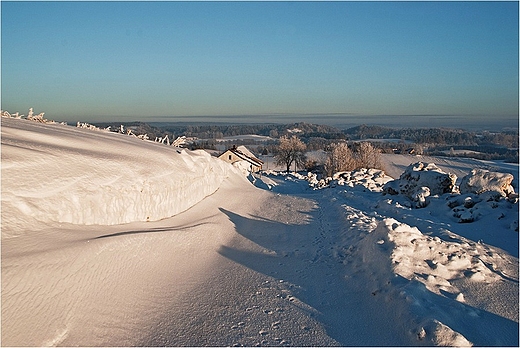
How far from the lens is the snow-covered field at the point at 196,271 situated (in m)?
3.72

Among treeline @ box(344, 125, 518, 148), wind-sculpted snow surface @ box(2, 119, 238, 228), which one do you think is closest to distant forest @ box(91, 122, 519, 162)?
treeline @ box(344, 125, 518, 148)

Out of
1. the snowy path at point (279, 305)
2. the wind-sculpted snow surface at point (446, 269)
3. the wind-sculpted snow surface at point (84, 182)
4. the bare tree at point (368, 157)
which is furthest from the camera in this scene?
the bare tree at point (368, 157)

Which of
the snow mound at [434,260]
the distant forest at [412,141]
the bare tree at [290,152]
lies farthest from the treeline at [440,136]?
the snow mound at [434,260]

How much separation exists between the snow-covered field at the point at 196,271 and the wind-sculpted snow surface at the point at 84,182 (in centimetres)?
2

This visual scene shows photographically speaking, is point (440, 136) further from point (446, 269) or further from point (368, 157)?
point (446, 269)

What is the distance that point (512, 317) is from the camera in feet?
14.6

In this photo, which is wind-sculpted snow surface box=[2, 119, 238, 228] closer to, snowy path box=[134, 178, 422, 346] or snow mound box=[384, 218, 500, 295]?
snowy path box=[134, 178, 422, 346]

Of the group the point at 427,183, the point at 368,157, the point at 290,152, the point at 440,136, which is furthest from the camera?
the point at 440,136

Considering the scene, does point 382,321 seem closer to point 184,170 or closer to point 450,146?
point 184,170

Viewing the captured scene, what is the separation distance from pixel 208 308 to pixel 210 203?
5.72 metres

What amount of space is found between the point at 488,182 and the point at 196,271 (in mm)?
11978

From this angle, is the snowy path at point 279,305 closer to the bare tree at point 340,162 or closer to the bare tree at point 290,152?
the bare tree at point 340,162

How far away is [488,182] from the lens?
515 inches

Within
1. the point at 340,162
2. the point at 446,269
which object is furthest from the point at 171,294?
the point at 340,162
